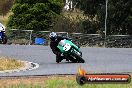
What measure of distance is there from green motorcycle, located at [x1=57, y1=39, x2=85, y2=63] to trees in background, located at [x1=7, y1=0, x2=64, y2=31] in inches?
898

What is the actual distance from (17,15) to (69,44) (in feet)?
83.2

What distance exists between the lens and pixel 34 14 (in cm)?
4391

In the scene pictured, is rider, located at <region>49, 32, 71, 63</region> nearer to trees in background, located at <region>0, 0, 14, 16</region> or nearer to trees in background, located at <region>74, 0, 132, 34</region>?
trees in background, located at <region>74, 0, 132, 34</region>

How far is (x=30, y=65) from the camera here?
732 inches

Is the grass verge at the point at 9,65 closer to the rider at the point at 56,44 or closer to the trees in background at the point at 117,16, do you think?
the rider at the point at 56,44

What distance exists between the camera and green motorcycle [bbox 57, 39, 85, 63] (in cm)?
2003

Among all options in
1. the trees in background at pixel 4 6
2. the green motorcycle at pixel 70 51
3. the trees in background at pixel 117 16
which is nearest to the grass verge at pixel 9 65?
the green motorcycle at pixel 70 51

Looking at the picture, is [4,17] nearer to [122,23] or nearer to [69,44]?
[122,23]

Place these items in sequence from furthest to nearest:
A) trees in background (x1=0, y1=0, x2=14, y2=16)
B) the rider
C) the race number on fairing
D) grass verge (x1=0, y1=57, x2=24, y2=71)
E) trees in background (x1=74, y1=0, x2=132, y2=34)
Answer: trees in background (x1=0, y1=0, x2=14, y2=16) → trees in background (x1=74, y1=0, x2=132, y2=34) → the rider → the race number on fairing → grass verge (x1=0, y1=57, x2=24, y2=71)

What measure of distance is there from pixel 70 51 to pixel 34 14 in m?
24.2

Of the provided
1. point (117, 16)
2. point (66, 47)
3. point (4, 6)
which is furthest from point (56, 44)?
point (4, 6)

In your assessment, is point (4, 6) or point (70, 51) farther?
point (4, 6)

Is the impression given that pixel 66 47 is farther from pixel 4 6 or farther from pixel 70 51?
pixel 4 6

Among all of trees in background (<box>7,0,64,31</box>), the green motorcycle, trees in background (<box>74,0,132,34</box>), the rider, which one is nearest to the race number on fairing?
the green motorcycle
